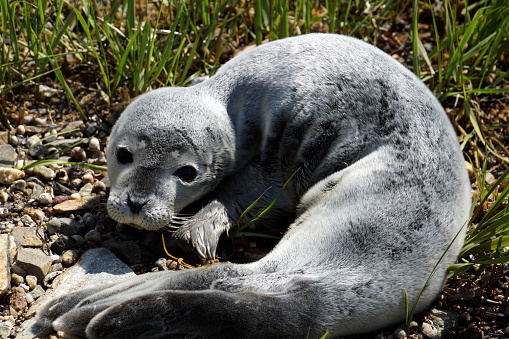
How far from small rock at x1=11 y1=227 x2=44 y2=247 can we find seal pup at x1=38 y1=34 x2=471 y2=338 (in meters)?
0.53

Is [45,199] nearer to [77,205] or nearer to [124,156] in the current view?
[77,205]

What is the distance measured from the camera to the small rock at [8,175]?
4.25 metres

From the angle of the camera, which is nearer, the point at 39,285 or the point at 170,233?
the point at 39,285

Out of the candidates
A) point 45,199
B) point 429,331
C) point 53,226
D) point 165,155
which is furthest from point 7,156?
point 429,331

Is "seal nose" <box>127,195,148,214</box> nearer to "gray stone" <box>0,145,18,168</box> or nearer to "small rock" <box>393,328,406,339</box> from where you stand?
"gray stone" <box>0,145,18,168</box>

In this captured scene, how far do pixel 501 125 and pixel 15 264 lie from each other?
3642 millimetres

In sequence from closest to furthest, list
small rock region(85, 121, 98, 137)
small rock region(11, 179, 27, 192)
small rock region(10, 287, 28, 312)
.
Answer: small rock region(10, 287, 28, 312) → small rock region(11, 179, 27, 192) → small rock region(85, 121, 98, 137)

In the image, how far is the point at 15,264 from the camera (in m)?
3.60

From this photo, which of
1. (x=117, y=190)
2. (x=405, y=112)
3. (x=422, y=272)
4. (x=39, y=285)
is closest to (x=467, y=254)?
(x=422, y=272)

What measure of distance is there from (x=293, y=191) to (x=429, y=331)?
129cm

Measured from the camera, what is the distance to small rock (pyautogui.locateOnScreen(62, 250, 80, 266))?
12.3 feet

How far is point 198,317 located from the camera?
8.87 feet

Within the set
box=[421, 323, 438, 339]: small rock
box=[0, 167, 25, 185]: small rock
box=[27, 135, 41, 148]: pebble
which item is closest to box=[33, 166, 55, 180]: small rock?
box=[0, 167, 25, 185]: small rock

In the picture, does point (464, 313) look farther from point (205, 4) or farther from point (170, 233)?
point (205, 4)
